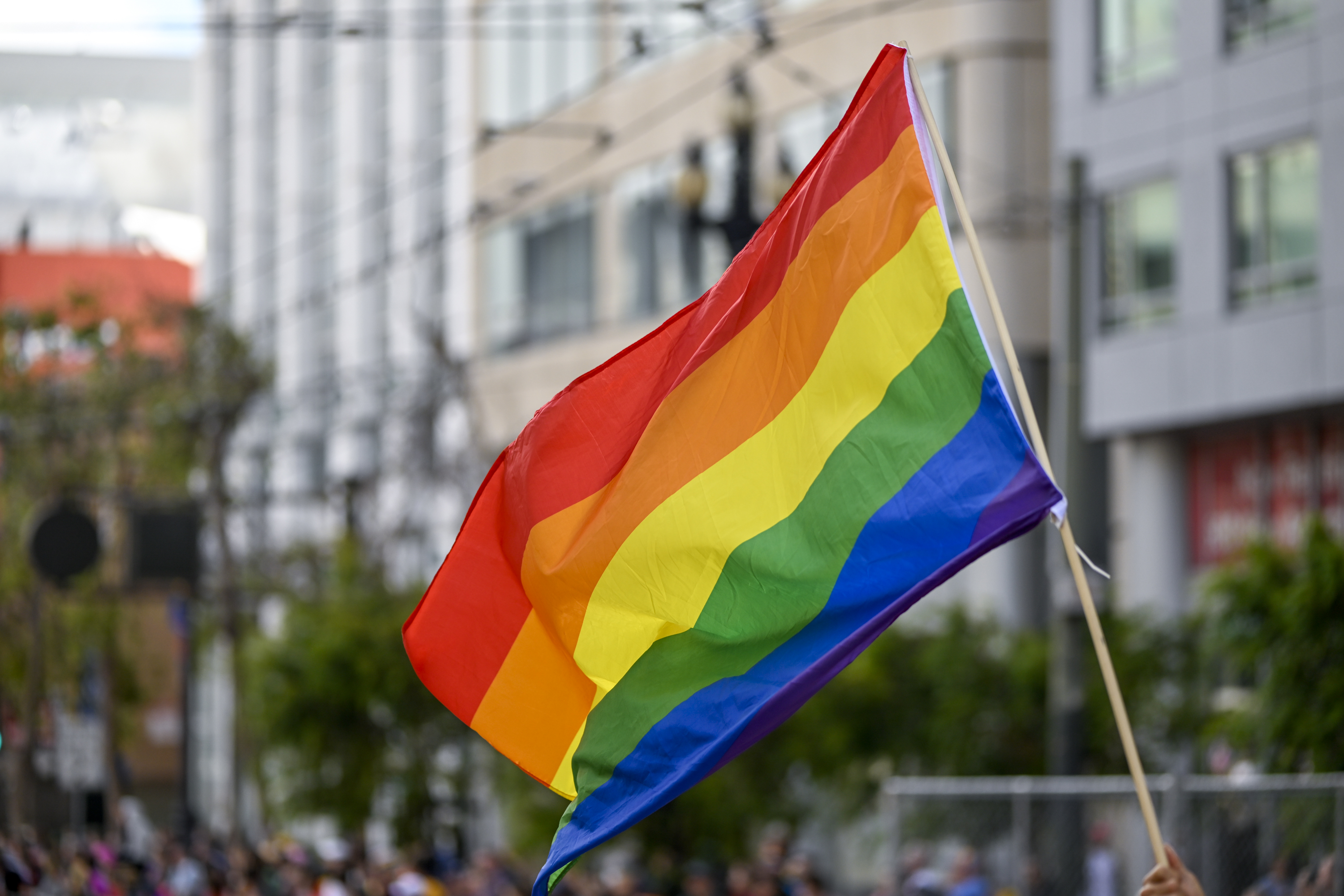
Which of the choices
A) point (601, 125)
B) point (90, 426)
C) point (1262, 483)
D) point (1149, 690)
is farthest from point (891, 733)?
point (601, 125)

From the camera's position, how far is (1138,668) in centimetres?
1944

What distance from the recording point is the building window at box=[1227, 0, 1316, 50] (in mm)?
22000

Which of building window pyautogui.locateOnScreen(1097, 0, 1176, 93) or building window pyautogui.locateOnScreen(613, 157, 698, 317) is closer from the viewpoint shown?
building window pyautogui.locateOnScreen(1097, 0, 1176, 93)

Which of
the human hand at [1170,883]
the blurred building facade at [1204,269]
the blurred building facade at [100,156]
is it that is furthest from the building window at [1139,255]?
the human hand at [1170,883]

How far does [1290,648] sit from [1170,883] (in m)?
9.33

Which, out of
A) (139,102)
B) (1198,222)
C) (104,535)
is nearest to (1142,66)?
(1198,222)

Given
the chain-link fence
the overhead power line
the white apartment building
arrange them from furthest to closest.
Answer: the white apartment building < the overhead power line < the chain-link fence

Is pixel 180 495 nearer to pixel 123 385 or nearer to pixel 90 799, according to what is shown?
pixel 123 385

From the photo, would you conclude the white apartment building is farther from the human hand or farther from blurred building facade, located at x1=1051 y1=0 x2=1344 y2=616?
the human hand

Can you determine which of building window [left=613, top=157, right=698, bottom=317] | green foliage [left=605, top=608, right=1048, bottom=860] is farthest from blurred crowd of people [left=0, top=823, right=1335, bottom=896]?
building window [left=613, top=157, right=698, bottom=317]

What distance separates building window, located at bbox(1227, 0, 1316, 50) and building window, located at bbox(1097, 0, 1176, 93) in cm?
85

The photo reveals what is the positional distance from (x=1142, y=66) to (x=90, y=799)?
107 feet

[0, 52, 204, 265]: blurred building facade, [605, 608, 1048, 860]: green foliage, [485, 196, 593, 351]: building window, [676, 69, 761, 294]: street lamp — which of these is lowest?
[605, 608, 1048, 860]: green foliage

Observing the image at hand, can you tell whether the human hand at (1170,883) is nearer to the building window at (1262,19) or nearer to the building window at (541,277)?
the building window at (1262,19)
